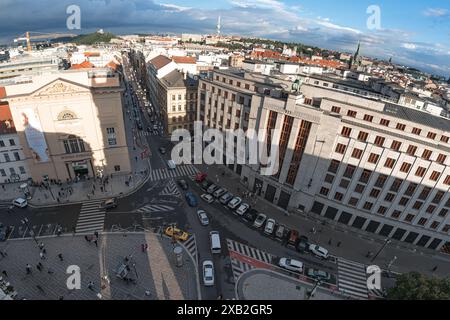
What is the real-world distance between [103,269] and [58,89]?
39.3 metres

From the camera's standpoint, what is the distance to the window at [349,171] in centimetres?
5353

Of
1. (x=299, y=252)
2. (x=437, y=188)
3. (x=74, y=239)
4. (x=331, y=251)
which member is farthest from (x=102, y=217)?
(x=437, y=188)

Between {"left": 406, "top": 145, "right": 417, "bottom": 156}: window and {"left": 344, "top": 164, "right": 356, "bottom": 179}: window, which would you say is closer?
{"left": 406, "top": 145, "right": 417, "bottom": 156}: window

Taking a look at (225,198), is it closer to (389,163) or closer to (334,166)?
(334,166)

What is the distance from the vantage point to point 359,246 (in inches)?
2135

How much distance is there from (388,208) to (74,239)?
6590cm

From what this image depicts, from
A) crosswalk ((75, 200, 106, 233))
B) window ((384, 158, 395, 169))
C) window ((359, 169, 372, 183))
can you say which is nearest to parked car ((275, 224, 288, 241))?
window ((359, 169, 372, 183))

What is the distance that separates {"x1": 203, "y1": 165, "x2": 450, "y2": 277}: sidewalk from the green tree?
47.6 ft

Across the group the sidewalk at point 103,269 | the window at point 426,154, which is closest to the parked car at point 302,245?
the sidewalk at point 103,269

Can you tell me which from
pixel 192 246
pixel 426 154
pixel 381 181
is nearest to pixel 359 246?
pixel 381 181

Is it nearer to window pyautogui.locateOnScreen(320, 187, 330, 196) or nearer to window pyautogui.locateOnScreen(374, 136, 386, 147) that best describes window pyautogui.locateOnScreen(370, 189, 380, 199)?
window pyautogui.locateOnScreen(320, 187, 330, 196)

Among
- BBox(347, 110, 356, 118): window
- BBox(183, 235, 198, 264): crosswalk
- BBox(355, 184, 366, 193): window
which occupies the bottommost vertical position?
BBox(183, 235, 198, 264): crosswalk

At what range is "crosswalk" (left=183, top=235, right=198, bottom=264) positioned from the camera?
1870 inches

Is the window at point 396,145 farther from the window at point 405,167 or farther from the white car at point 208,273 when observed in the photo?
the white car at point 208,273
